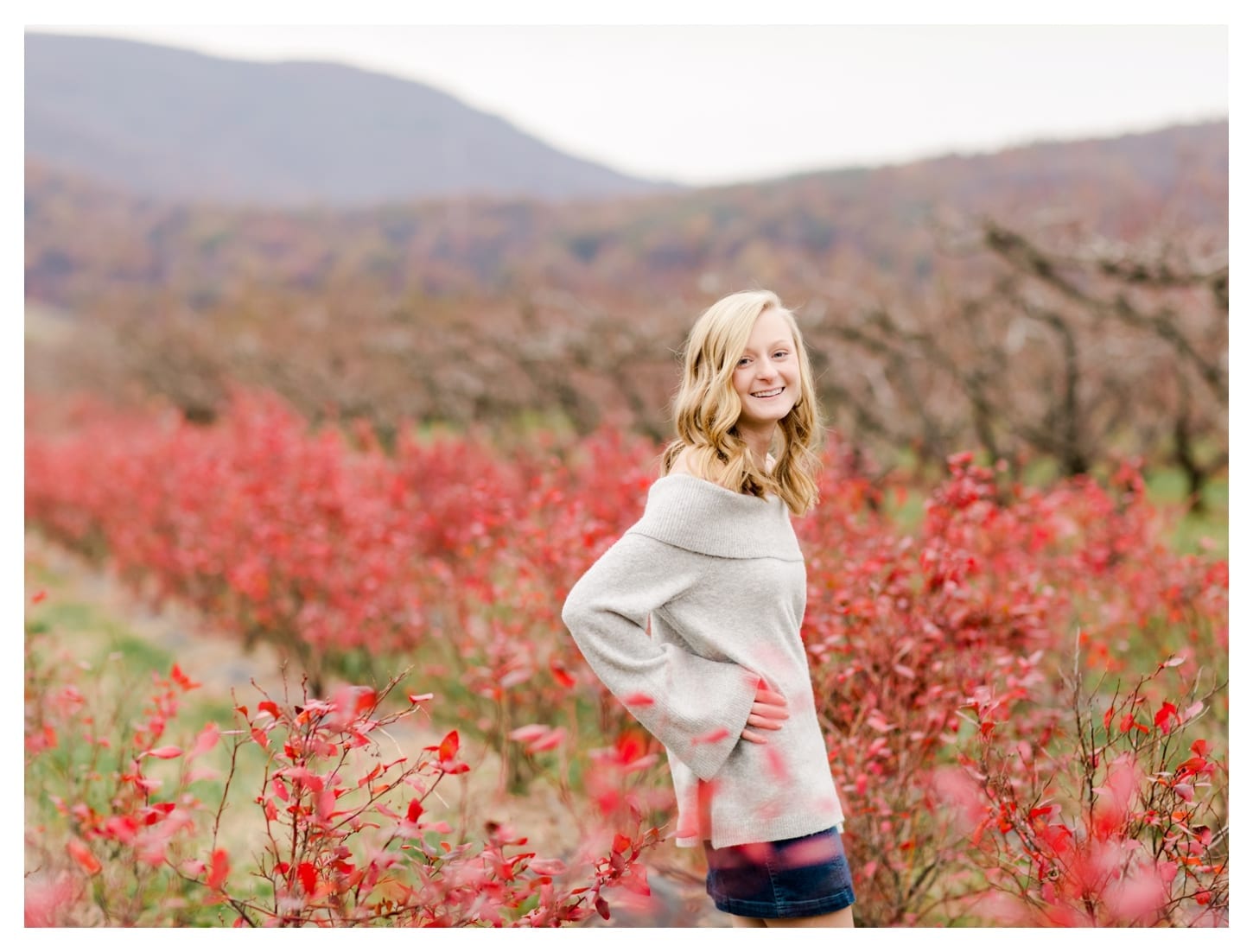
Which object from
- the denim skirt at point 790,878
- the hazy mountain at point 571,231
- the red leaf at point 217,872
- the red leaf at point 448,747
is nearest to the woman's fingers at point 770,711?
the denim skirt at point 790,878

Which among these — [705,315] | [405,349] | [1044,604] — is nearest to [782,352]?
[705,315]

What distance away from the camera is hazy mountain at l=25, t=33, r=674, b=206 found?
43.8 m

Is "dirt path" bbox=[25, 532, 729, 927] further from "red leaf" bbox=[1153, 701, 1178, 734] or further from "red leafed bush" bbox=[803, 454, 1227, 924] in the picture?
"red leaf" bbox=[1153, 701, 1178, 734]

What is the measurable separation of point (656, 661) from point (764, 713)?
0.85 feet

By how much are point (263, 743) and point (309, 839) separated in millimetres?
216

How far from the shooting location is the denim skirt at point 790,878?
1.90 m

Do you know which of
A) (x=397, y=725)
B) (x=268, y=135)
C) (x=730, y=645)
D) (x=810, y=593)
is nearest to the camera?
(x=730, y=645)

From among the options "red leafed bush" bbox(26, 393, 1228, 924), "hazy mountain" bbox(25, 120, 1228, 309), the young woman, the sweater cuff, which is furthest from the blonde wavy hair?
"hazy mountain" bbox(25, 120, 1228, 309)

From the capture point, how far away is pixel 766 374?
2053 millimetres

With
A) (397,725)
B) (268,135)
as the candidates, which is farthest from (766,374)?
(268,135)

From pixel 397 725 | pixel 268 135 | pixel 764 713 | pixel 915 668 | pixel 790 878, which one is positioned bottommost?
pixel 397 725

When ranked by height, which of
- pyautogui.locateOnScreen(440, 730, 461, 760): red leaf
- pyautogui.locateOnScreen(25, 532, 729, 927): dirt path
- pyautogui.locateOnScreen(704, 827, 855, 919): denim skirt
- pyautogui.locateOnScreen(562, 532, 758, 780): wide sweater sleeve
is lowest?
pyautogui.locateOnScreen(25, 532, 729, 927): dirt path

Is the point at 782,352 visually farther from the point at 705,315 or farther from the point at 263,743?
the point at 263,743

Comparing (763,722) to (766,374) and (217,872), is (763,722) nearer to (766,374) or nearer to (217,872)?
(766,374)
